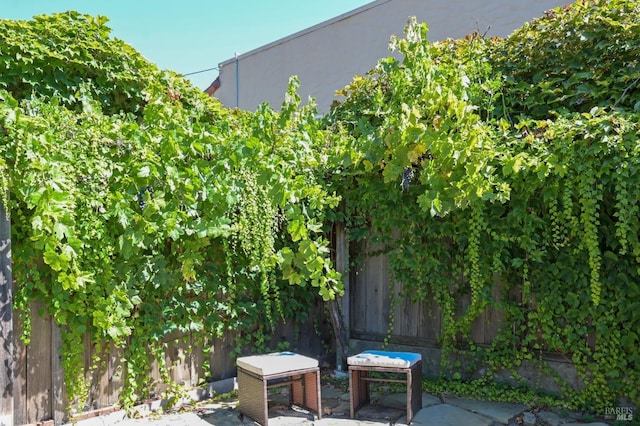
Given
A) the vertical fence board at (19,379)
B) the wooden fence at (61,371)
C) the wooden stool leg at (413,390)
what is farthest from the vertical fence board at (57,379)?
A: the wooden stool leg at (413,390)

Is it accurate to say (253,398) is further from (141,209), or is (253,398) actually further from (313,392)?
(141,209)

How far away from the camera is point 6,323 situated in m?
3.17

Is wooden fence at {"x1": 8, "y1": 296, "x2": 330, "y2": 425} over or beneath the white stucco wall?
beneath

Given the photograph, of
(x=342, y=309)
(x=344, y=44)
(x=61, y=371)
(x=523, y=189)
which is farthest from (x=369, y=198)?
(x=344, y=44)

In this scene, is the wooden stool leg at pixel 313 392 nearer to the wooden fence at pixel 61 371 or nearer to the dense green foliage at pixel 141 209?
the dense green foliage at pixel 141 209

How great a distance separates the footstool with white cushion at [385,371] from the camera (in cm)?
359

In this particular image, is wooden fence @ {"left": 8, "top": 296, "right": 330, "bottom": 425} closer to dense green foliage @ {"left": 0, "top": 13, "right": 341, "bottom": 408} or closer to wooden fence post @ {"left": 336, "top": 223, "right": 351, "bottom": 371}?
dense green foliage @ {"left": 0, "top": 13, "right": 341, "bottom": 408}

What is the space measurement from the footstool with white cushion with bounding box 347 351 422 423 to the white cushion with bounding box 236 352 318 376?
0.32 meters

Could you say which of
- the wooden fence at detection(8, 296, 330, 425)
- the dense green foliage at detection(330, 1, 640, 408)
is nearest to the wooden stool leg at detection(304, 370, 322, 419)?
the wooden fence at detection(8, 296, 330, 425)

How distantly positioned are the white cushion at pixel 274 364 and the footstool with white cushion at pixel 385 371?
32 centimetres

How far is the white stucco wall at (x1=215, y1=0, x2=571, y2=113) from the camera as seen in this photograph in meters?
7.21

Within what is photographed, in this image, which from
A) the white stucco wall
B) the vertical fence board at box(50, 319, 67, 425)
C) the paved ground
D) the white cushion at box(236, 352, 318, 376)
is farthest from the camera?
the white stucco wall

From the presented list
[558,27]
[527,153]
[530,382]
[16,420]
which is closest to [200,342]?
[16,420]

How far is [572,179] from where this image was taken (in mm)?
3506
